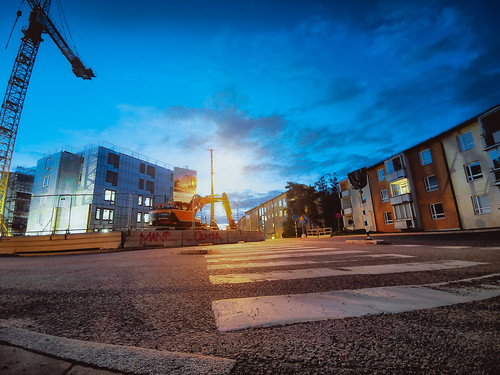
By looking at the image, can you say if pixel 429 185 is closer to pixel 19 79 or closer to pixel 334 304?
pixel 334 304

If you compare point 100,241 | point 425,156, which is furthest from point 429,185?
point 100,241

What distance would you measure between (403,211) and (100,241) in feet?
93.7

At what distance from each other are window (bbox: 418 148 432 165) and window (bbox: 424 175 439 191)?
5.27 feet

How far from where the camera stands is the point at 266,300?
2193mm

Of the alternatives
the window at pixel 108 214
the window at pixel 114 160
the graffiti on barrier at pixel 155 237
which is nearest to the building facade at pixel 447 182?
the graffiti on barrier at pixel 155 237

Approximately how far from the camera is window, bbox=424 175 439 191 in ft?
74.1

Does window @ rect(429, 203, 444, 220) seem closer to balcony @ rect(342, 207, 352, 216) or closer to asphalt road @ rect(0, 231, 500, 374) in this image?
balcony @ rect(342, 207, 352, 216)

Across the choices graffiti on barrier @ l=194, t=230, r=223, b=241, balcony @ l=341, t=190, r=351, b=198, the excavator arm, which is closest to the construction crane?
the excavator arm

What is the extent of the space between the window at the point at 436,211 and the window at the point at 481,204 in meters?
2.70

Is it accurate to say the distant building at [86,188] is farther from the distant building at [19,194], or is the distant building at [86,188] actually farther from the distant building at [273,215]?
the distant building at [273,215]

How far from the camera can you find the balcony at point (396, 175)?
2489 centimetres

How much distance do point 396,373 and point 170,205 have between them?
17.2 m

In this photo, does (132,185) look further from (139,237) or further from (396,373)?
(396,373)

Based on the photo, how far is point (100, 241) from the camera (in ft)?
44.5
